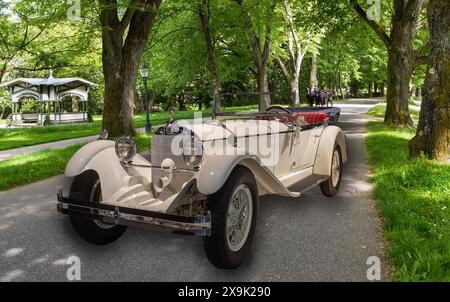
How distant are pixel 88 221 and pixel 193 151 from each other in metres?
1.40

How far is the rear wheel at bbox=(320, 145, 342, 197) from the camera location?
6.29 m

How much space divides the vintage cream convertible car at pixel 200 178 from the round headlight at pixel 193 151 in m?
0.01

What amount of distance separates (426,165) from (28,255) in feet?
22.3

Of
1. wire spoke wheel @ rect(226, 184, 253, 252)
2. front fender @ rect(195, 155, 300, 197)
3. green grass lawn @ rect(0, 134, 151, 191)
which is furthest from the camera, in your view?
green grass lawn @ rect(0, 134, 151, 191)

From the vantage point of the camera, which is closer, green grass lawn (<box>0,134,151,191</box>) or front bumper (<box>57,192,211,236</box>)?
front bumper (<box>57,192,211,236</box>)

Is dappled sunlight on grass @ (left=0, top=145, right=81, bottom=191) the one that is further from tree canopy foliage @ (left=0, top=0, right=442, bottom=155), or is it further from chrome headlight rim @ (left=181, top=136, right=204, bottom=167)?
chrome headlight rim @ (left=181, top=136, right=204, bottom=167)

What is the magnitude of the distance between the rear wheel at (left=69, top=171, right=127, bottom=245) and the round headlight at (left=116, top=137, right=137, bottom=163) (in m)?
0.41

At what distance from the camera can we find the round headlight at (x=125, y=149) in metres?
4.81

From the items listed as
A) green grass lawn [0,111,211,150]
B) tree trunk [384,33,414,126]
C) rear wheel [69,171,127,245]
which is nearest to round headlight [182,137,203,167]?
rear wheel [69,171,127,245]

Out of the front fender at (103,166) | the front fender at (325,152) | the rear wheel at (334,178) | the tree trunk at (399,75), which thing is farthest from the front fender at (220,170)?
the tree trunk at (399,75)
